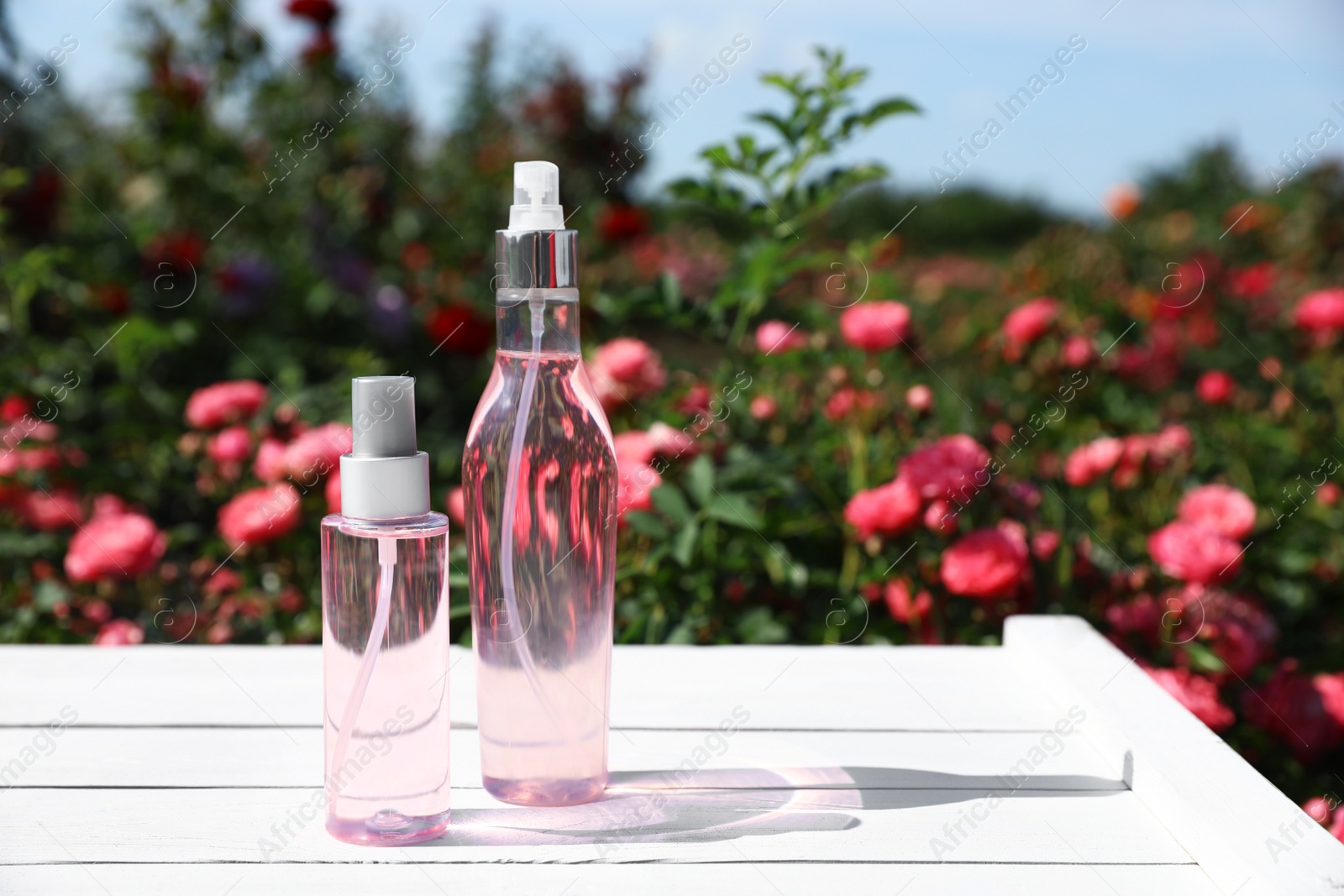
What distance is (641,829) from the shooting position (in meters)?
0.72

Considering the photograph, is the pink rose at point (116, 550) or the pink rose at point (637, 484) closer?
the pink rose at point (637, 484)

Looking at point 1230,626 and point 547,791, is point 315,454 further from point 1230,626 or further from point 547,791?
point 1230,626

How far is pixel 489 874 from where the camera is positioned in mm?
660

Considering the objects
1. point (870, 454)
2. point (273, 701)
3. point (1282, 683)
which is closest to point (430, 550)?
point (273, 701)

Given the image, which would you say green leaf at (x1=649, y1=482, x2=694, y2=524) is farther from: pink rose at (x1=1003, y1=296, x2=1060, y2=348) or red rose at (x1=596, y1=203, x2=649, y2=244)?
red rose at (x1=596, y1=203, x2=649, y2=244)

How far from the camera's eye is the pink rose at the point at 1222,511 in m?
1.53

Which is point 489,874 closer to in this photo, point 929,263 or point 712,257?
point 712,257

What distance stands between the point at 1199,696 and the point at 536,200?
1.08 metres

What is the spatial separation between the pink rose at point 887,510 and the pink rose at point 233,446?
0.90 metres

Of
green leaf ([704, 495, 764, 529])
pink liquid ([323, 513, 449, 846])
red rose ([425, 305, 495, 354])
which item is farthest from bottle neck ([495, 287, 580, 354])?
red rose ([425, 305, 495, 354])

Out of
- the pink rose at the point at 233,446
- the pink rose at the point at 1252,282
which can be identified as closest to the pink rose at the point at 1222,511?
the pink rose at the point at 233,446

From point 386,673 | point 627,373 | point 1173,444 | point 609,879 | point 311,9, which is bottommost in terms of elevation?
point 609,879

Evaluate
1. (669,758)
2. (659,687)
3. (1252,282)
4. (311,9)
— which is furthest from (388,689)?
(1252,282)

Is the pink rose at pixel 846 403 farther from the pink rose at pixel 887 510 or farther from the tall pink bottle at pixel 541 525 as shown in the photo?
the tall pink bottle at pixel 541 525
